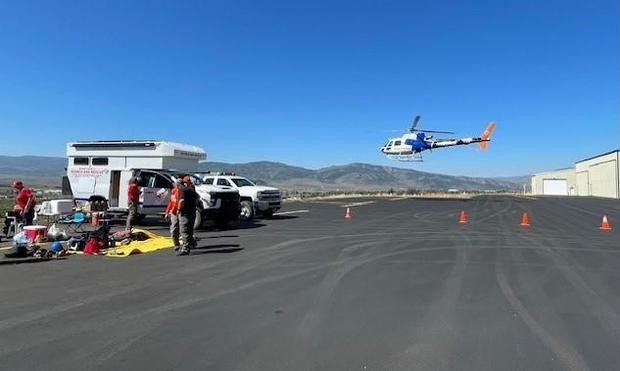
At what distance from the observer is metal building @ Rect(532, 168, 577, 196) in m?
105

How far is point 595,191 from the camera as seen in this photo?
284 feet

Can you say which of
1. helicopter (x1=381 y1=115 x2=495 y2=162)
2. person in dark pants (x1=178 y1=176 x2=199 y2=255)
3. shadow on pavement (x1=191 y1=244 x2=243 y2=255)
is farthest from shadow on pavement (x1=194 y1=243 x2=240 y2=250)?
helicopter (x1=381 y1=115 x2=495 y2=162)

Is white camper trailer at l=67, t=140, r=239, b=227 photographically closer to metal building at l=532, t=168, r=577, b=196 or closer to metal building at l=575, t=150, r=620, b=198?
metal building at l=575, t=150, r=620, b=198

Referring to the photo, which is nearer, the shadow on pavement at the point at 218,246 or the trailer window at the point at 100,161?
the shadow on pavement at the point at 218,246

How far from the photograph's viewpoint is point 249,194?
77.2 ft

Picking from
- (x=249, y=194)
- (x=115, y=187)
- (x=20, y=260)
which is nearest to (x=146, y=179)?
(x=115, y=187)

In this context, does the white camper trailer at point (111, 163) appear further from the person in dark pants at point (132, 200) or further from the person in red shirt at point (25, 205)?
the person in red shirt at point (25, 205)

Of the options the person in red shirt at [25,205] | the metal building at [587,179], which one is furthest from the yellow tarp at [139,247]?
the metal building at [587,179]

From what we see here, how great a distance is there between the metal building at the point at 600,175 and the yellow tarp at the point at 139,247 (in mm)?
74532

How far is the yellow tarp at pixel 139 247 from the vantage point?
40.3ft

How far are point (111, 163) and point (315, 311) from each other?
51.8 ft

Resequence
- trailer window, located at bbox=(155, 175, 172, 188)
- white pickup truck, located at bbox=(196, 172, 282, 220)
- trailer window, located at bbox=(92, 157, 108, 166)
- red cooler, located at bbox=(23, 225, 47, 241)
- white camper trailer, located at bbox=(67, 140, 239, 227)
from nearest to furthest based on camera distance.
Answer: red cooler, located at bbox=(23, 225, 47, 241) → white camper trailer, located at bbox=(67, 140, 239, 227) → trailer window, located at bbox=(155, 175, 172, 188) → trailer window, located at bbox=(92, 157, 108, 166) → white pickup truck, located at bbox=(196, 172, 282, 220)

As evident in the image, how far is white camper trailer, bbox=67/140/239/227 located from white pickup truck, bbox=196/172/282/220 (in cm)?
232

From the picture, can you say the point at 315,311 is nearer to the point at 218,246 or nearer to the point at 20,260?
the point at 218,246
